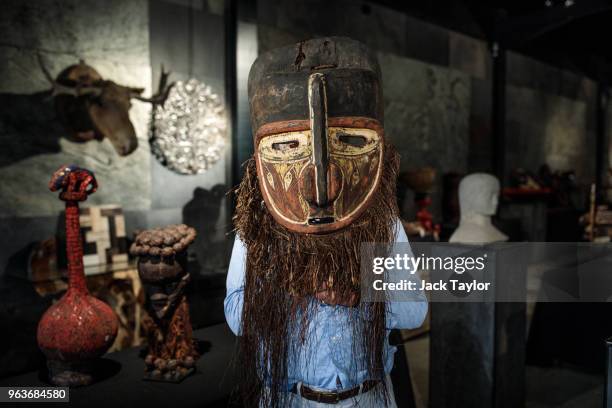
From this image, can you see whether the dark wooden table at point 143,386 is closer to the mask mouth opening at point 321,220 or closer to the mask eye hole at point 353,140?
the mask mouth opening at point 321,220

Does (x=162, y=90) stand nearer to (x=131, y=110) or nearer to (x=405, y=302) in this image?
(x=131, y=110)

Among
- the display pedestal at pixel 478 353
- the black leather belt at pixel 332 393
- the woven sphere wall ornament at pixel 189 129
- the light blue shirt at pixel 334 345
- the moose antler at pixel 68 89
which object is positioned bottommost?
the display pedestal at pixel 478 353

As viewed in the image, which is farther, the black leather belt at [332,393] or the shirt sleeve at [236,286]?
the shirt sleeve at [236,286]

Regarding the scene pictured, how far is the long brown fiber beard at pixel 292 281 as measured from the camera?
1.50 metres

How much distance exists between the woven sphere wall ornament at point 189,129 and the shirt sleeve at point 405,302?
2.63m

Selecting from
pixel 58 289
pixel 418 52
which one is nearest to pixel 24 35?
pixel 58 289

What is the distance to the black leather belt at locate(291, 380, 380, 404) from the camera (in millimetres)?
1488

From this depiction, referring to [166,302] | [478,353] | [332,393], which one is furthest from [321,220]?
[478,353]

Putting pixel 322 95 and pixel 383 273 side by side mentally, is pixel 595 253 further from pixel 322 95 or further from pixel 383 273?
pixel 322 95

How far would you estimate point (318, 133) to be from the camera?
1.40 m

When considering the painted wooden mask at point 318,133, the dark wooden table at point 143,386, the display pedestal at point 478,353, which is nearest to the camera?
the painted wooden mask at point 318,133

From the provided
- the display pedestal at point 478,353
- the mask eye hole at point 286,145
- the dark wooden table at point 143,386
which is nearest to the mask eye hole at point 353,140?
the mask eye hole at point 286,145

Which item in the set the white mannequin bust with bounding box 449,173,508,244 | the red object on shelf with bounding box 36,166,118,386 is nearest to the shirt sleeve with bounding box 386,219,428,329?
the red object on shelf with bounding box 36,166,118,386

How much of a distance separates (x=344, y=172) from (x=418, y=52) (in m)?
4.85
